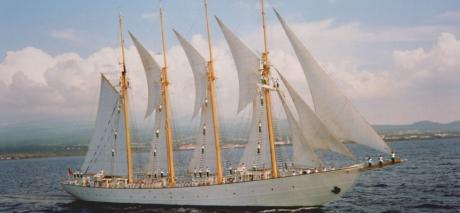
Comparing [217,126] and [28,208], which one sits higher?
[217,126]

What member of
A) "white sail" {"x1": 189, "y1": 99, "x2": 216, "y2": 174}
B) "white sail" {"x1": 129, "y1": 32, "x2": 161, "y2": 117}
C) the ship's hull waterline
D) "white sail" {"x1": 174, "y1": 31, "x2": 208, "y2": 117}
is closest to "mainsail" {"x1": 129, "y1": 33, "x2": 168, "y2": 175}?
"white sail" {"x1": 129, "y1": 32, "x2": 161, "y2": 117}

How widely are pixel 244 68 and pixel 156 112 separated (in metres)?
9.77

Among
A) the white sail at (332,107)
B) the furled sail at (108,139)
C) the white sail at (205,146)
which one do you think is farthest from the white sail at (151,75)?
the white sail at (332,107)

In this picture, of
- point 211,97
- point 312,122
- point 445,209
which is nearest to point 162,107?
point 211,97

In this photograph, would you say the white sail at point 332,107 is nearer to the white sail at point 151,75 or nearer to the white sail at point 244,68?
the white sail at point 244,68

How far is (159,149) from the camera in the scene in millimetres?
40031

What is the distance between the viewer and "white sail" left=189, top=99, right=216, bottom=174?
3700cm

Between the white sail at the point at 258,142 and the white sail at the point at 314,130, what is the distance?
3.10 metres

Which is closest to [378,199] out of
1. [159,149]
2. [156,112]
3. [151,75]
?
[159,149]

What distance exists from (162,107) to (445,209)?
2300cm

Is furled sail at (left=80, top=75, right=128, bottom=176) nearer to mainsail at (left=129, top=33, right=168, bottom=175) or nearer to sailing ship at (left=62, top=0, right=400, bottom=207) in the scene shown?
sailing ship at (left=62, top=0, right=400, bottom=207)

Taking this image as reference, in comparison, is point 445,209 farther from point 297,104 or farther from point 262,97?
point 262,97

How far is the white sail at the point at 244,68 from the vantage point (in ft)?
114

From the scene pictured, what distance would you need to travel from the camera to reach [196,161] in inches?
1483
